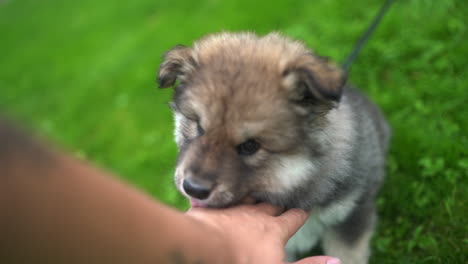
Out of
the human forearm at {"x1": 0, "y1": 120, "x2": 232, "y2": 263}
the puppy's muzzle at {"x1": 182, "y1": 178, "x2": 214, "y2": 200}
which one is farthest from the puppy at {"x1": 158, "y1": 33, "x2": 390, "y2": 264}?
the human forearm at {"x1": 0, "y1": 120, "x2": 232, "y2": 263}

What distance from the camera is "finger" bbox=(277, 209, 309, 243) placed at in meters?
1.68

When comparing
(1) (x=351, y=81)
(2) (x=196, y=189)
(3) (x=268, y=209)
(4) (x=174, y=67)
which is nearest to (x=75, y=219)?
(2) (x=196, y=189)

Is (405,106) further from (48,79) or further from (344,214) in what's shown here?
(48,79)

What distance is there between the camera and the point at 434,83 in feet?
10.6

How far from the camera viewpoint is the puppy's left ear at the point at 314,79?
1.64 metres

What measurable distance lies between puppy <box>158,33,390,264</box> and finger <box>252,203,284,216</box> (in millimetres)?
35

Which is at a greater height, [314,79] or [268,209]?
[314,79]

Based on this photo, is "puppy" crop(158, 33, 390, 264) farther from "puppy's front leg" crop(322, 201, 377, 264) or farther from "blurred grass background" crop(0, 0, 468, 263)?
"blurred grass background" crop(0, 0, 468, 263)

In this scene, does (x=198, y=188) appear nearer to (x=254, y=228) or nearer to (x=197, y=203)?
(x=197, y=203)

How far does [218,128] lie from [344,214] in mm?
981

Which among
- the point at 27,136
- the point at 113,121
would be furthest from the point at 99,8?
the point at 27,136

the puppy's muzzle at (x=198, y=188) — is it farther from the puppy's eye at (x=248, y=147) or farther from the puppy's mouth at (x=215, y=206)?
the puppy's eye at (x=248, y=147)

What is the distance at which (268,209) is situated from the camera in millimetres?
1799

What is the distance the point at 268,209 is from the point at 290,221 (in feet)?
0.39
